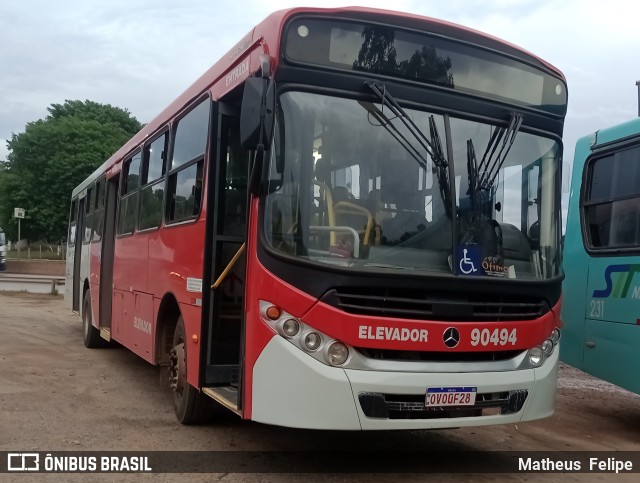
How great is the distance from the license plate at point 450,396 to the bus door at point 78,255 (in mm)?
9525

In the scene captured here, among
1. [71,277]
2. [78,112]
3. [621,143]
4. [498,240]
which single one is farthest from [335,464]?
[78,112]

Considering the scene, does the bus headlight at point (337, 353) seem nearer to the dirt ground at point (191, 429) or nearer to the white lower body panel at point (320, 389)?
the white lower body panel at point (320, 389)

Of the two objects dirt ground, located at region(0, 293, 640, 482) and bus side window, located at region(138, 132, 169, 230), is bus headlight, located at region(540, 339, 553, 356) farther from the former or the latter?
bus side window, located at region(138, 132, 169, 230)

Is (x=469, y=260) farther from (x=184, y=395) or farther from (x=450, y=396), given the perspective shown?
(x=184, y=395)

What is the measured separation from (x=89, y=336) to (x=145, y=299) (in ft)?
14.2

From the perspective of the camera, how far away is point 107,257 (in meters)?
10.2

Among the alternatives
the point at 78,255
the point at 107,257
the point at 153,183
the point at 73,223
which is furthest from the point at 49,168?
the point at 153,183

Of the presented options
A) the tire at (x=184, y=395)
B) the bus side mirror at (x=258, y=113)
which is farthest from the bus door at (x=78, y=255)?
the bus side mirror at (x=258, y=113)

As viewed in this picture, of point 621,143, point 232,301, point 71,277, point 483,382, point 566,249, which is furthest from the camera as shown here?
point 71,277

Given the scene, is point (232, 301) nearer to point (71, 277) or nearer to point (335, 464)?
point (335, 464)

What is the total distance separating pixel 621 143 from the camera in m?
7.40

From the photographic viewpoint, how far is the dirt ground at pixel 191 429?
18.2ft

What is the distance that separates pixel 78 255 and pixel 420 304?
9.84m

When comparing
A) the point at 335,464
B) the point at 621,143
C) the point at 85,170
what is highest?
the point at 85,170
